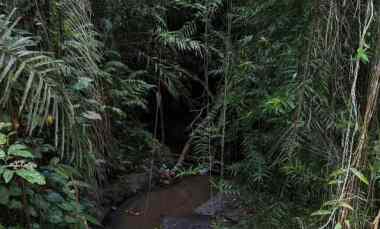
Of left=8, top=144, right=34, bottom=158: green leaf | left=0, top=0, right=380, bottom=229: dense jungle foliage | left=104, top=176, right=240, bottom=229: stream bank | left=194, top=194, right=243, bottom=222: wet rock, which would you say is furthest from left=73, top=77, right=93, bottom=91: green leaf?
left=104, top=176, right=240, bottom=229: stream bank

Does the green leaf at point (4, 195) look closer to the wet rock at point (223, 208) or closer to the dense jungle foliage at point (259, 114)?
the dense jungle foliage at point (259, 114)

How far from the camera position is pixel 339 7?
1632 millimetres

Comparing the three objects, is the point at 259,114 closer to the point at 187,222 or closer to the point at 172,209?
the point at 187,222

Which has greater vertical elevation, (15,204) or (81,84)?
(81,84)

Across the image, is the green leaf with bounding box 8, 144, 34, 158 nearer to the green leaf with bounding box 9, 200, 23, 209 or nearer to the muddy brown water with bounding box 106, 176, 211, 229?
the green leaf with bounding box 9, 200, 23, 209

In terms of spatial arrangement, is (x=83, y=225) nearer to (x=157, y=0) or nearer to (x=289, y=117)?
(x=289, y=117)

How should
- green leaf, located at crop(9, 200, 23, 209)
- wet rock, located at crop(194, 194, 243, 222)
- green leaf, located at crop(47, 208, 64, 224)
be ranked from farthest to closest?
wet rock, located at crop(194, 194, 243, 222), green leaf, located at crop(47, 208, 64, 224), green leaf, located at crop(9, 200, 23, 209)

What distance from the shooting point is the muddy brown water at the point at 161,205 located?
2.76 metres

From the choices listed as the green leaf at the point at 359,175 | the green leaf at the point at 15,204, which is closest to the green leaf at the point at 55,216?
the green leaf at the point at 15,204

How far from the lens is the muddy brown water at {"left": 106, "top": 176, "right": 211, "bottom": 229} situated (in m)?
2.76

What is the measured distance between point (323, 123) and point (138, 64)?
2.10 meters

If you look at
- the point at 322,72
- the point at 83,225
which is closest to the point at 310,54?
the point at 322,72

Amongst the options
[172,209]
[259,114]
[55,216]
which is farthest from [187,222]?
[55,216]

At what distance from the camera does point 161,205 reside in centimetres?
301
